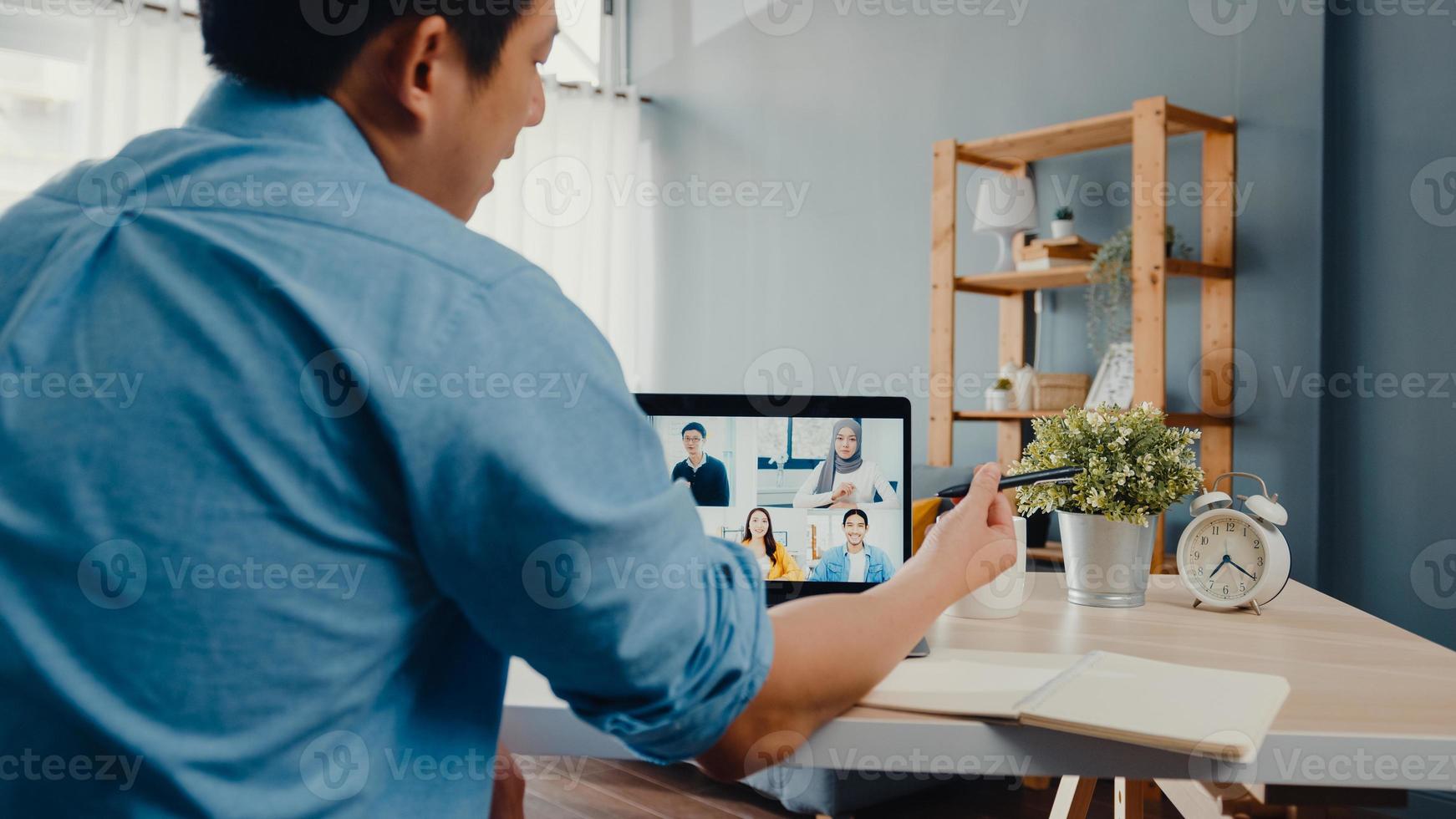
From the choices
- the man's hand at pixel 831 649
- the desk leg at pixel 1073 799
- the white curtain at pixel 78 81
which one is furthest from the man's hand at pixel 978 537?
the white curtain at pixel 78 81

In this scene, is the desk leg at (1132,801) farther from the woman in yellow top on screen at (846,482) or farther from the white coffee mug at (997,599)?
the woman in yellow top on screen at (846,482)

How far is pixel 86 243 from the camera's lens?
0.49 meters

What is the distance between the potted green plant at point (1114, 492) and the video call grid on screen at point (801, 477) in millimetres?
206

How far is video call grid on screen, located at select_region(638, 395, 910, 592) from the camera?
1228 millimetres

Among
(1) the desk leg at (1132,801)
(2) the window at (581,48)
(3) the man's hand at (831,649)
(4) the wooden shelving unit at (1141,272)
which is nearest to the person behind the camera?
(3) the man's hand at (831,649)

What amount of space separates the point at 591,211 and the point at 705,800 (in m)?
3.24

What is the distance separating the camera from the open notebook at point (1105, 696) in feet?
2.54

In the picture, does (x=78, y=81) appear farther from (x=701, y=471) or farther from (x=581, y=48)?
(x=701, y=471)

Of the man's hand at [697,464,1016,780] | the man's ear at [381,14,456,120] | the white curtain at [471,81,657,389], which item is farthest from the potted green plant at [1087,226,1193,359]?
the man's ear at [381,14,456,120]

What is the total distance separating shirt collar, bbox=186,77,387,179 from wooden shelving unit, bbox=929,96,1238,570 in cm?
251

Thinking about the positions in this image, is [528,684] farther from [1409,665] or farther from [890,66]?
[890,66]

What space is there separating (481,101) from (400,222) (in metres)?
0.13

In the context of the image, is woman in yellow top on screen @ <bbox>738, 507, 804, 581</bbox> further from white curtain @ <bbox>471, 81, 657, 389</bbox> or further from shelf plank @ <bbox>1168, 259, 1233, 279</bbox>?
white curtain @ <bbox>471, 81, 657, 389</bbox>

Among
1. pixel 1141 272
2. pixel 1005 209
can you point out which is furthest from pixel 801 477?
pixel 1005 209
